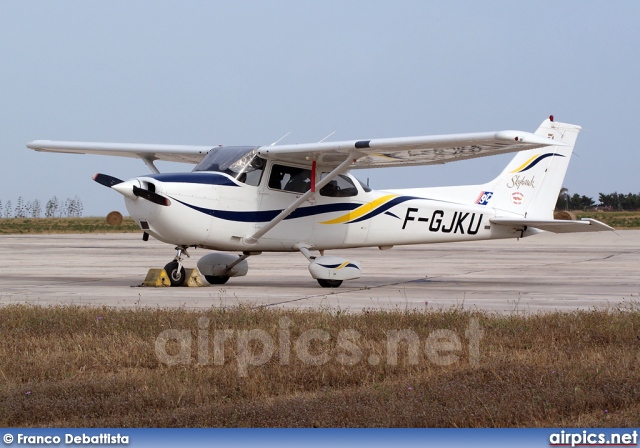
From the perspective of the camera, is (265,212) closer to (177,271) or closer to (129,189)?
(177,271)

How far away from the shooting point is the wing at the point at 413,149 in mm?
13586

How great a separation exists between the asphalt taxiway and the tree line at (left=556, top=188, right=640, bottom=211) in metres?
86.6

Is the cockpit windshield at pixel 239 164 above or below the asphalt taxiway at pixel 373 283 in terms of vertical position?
above

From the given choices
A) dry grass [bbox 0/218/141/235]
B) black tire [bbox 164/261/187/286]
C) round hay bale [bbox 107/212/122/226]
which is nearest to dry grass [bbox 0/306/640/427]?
black tire [bbox 164/261/187/286]

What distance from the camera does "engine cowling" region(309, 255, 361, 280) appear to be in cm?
1576

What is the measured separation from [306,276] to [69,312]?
9.36 metres

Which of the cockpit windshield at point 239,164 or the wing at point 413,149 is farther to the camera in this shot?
the cockpit windshield at point 239,164

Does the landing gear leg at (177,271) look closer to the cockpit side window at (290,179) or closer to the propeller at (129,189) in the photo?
the propeller at (129,189)

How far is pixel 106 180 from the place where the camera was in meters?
14.8

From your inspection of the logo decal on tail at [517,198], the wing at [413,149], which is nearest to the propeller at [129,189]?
the wing at [413,149]

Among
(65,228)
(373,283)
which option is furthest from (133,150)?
(65,228)

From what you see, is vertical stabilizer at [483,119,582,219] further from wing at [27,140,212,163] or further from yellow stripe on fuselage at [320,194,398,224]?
wing at [27,140,212,163]

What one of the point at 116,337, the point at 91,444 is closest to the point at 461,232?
the point at 116,337

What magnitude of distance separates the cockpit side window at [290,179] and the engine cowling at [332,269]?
1.42 m
